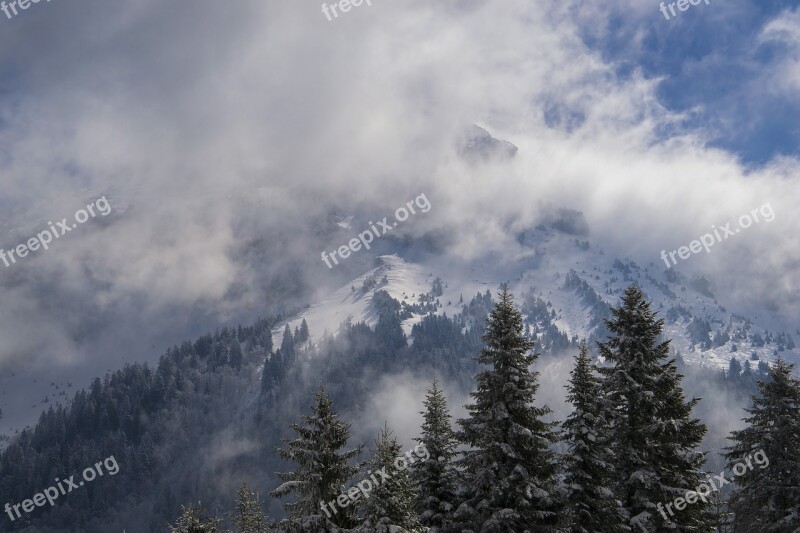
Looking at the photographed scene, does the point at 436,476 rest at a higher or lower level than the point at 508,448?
lower

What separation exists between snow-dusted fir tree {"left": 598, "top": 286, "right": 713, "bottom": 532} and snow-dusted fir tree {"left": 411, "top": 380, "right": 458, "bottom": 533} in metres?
8.73

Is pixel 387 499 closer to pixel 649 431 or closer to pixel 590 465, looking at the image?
pixel 590 465

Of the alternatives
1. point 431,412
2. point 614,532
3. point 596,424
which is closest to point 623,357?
point 596,424

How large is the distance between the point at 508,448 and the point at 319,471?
8896 mm

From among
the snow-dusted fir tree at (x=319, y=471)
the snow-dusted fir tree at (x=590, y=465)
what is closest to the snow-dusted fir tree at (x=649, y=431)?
the snow-dusted fir tree at (x=590, y=465)

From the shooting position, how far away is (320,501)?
27109mm

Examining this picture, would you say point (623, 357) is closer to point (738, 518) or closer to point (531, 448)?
point (531, 448)

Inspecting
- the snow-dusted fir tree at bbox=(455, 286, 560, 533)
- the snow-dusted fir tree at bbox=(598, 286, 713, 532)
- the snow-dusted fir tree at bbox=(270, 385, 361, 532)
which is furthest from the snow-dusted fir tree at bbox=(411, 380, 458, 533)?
the snow-dusted fir tree at bbox=(598, 286, 713, 532)

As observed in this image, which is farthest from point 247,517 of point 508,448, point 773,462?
point 773,462

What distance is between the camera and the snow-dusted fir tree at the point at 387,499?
27250 millimetres

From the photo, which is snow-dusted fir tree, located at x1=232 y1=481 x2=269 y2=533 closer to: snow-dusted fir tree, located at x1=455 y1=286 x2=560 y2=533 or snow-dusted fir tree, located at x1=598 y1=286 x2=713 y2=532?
snow-dusted fir tree, located at x1=455 y1=286 x2=560 y2=533

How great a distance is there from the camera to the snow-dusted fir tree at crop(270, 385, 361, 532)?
27.2 m

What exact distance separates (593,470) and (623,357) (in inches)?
214

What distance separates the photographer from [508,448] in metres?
25.8
